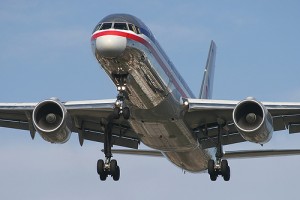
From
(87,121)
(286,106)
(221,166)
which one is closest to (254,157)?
A: (221,166)

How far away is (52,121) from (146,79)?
5.10m

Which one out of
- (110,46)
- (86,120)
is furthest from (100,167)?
(110,46)

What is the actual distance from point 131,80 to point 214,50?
927 inches

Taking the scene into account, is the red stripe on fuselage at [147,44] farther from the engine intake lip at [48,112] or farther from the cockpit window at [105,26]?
the engine intake lip at [48,112]

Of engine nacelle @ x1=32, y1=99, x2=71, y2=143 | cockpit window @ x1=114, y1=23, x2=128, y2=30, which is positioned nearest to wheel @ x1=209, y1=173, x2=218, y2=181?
engine nacelle @ x1=32, y1=99, x2=71, y2=143

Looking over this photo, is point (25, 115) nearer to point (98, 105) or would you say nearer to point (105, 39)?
point (98, 105)

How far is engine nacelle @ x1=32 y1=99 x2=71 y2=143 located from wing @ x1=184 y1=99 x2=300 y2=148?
5083 mm

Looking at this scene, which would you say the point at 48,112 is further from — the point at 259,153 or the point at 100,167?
the point at 259,153

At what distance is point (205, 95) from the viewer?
50.0 meters

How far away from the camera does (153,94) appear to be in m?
36.0

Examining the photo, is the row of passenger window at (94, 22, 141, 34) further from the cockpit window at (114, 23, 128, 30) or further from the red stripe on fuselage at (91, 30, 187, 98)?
the red stripe on fuselage at (91, 30, 187, 98)

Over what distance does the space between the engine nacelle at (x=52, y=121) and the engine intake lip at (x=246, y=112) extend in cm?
681

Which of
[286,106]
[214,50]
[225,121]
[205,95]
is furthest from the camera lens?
[214,50]

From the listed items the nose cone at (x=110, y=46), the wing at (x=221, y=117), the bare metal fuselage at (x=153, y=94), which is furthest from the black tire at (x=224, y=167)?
the nose cone at (x=110, y=46)
